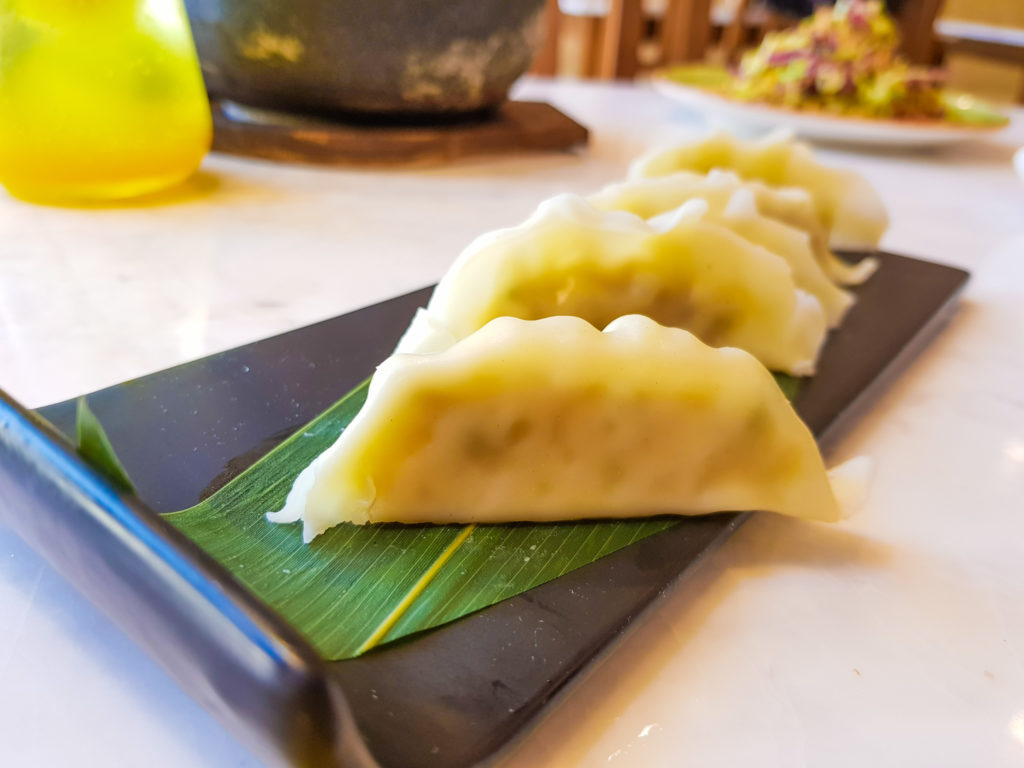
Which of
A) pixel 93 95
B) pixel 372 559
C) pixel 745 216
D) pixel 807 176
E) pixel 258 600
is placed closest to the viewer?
pixel 258 600

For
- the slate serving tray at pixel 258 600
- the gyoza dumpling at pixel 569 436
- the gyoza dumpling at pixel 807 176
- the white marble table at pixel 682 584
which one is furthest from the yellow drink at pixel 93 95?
the gyoza dumpling at pixel 569 436

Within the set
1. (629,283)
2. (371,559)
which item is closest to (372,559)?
(371,559)

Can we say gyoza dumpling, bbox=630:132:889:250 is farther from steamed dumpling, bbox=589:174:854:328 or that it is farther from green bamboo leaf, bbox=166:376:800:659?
green bamboo leaf, bbox=166:376:800:659

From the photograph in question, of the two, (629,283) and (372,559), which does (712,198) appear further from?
(372,559)

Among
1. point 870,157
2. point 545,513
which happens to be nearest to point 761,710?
point 545,513

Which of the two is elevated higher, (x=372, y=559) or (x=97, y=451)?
(x=97, y=451)

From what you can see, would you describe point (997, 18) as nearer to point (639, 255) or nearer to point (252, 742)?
point (639, 255)
